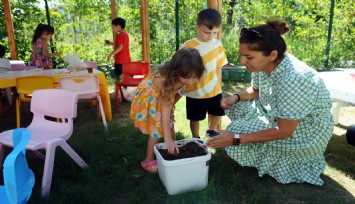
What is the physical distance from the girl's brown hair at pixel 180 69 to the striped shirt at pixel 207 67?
654 mm

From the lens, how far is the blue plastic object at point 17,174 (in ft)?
3.00

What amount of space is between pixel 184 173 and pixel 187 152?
173 mm

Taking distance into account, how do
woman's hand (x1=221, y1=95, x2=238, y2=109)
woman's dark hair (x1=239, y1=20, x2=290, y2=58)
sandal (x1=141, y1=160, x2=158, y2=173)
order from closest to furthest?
woman's dark hair (x1=239, y1=20, x2=290, y2=58) → sandal (x1=141, y1=160, x2=158, y2=173) → woman's hand (x1=221, y1=95, x2=238, y2=109)

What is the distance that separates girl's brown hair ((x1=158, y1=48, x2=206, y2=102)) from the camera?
86.4 inches

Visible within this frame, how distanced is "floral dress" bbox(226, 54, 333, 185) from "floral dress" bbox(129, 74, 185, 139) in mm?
600

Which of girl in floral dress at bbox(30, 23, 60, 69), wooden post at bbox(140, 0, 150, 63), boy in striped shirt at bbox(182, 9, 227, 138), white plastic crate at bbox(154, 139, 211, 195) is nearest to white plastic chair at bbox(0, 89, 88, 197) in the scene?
white plastic crate at bbox(154, 139, 211, 195)

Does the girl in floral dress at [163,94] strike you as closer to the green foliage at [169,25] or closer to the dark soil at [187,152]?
the dark soil at [187,152]

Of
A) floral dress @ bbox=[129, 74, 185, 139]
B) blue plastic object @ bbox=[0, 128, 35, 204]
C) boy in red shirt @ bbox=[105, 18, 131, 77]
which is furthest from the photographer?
boy in red shirt @ bbox=[105, 18, 131, 77]

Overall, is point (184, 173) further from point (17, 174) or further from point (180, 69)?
point (17, 174)

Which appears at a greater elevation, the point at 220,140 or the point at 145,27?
→ the point at 145,27

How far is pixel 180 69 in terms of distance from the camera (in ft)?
7.23

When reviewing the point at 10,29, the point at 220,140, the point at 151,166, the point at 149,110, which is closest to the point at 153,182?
the point at 151,166

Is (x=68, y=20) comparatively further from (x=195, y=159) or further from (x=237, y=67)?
(x=195, y=159)

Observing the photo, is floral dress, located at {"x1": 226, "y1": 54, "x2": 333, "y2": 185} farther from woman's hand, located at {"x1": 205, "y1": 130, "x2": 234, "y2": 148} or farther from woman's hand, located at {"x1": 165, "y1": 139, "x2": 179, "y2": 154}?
woman's hand, located at {"x1": 165, "y1": 139, "x2": 179, "y2": 154}
